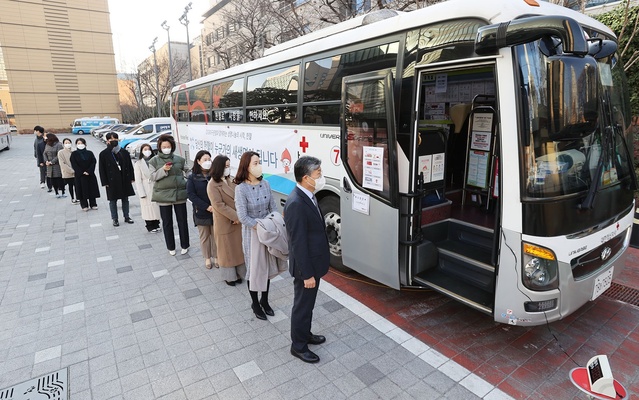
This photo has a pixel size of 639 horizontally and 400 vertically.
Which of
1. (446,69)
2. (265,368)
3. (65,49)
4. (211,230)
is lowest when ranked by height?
(265,368)

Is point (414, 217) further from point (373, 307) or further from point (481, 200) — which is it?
point (481, 200)

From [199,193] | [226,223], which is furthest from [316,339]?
[199,193]

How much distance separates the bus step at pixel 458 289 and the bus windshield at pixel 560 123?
1.12 m

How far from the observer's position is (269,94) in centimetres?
648

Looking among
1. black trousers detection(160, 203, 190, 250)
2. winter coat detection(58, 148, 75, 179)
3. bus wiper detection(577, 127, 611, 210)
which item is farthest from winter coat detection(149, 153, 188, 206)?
bus wiper detection(577, 127, 611, 210)

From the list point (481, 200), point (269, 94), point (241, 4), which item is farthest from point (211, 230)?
point (241, 4)

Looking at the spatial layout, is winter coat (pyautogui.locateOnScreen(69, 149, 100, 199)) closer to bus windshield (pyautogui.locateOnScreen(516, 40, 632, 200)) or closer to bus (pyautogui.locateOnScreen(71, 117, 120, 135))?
bus windshield (pyautogui.locateOnScreen(516, 40, 632, 200))

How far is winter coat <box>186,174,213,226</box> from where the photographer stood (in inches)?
201

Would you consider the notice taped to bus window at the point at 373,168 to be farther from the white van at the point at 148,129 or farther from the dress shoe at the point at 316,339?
the white van at the point at 148,129

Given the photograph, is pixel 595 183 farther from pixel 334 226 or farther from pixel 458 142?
pixel 334 226

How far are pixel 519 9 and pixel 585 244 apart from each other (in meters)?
2.07

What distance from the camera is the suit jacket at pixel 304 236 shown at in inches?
122

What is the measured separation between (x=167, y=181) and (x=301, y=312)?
3.50 metres

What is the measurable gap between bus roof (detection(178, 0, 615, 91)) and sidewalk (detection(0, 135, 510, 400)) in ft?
10.3
